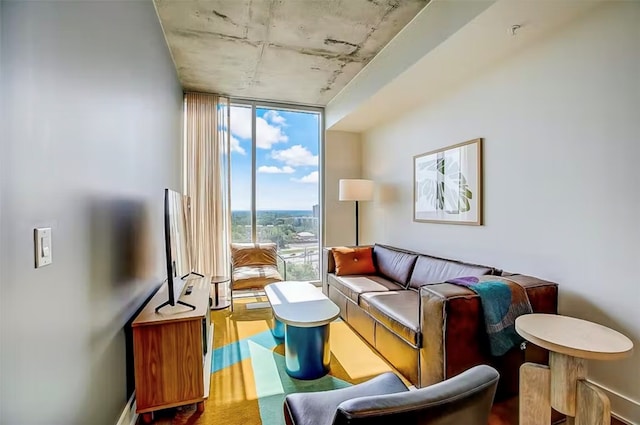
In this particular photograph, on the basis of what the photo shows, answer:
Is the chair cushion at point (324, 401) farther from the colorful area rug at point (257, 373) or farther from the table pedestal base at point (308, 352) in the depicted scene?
the table pedestal base at point (308, 352)

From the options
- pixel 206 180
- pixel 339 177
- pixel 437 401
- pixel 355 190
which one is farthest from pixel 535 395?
pixel 206 180

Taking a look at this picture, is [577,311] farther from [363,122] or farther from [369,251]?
[363,122]

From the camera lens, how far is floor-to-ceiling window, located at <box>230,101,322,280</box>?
15.5ft

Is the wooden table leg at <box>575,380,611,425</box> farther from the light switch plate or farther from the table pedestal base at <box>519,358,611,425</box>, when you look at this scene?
the light switch plate

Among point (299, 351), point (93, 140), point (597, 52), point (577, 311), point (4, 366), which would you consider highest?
point (597, 52)

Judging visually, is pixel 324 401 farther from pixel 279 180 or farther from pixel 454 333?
pixel 279 180

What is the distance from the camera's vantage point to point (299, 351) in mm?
2402

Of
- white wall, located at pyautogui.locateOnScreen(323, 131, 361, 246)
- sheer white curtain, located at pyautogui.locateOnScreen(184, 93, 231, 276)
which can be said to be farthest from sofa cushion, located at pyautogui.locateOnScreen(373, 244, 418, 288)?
sheer white curtain, located at pyautogui.locateOnScreen(184, 93, 231, 276)

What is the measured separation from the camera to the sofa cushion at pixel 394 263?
3.48 meters

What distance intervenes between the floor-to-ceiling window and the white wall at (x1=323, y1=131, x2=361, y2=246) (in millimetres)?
164

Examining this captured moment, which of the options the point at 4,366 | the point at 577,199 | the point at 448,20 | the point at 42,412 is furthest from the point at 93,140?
the point at 577,199

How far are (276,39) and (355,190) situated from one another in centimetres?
212

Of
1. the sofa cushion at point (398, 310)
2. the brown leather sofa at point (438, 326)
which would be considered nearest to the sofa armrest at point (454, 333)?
the brown leather sofa at point (438, 326)

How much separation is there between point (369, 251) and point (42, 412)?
3463 millimetres
